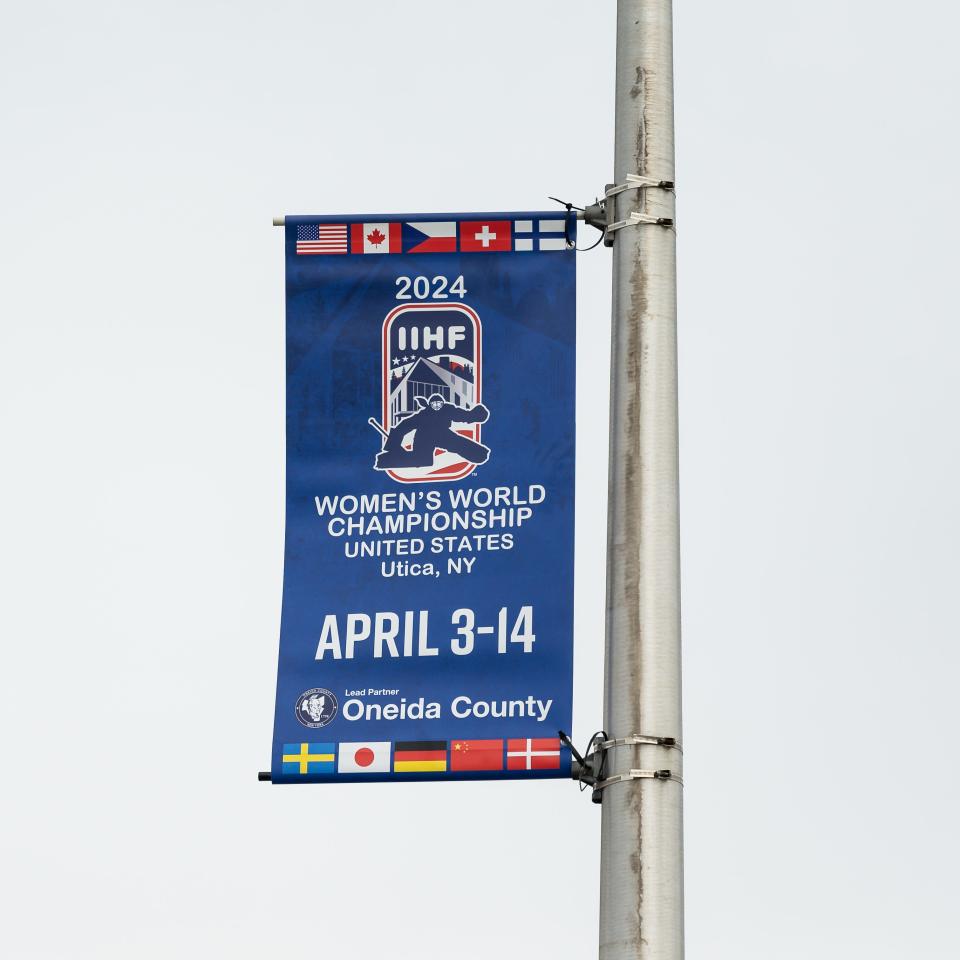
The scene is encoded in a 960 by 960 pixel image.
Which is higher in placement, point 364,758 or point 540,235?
point 540,235

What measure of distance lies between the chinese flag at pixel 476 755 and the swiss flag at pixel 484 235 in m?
2.36

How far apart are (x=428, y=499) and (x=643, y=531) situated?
1102mm

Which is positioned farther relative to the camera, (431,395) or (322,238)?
(322,238)

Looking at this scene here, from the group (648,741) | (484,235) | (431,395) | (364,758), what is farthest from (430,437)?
(648,741)

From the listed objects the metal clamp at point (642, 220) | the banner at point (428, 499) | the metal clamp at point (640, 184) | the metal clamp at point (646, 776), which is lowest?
the metal clamp at point (646, 776)

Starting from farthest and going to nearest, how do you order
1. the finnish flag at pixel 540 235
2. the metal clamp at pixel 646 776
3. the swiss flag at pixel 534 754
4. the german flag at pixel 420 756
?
the finnish flag at pixel 540 235 → the german flag at pixel 420 756 → the swiss flag at pixel 534 754 → the metal clamp at pixel 646 776

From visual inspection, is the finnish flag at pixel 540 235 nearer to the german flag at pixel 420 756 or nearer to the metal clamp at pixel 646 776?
the german flag at pixel 420 756

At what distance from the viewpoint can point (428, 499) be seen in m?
10.2

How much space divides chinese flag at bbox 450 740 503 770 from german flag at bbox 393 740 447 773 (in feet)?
0.17

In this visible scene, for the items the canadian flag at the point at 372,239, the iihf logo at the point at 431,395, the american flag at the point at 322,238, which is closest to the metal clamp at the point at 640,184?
the iihf logo at the point at 431,395

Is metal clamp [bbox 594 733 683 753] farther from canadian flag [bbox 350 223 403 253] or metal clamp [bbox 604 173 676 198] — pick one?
canadian flag [bbox 350 223 403 253]

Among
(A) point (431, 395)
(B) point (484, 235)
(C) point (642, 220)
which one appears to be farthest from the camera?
(B) point (484, 235)

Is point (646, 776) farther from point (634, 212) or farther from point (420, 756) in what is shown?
point (634, 212)

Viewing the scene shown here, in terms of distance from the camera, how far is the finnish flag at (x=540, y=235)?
415 inches
